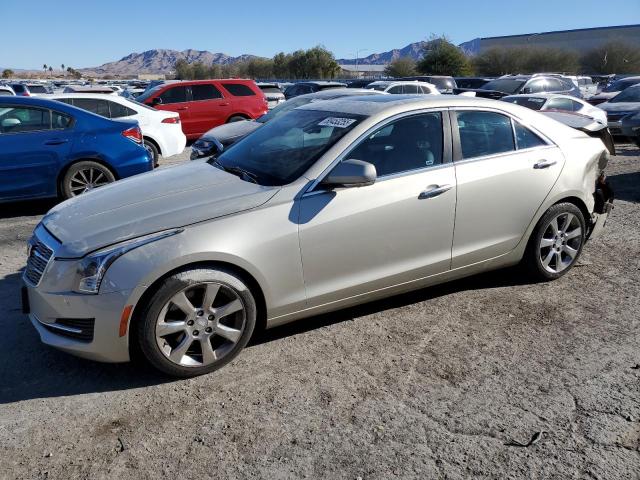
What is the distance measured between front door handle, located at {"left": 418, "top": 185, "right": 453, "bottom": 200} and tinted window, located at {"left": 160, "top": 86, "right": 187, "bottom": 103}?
12.6m

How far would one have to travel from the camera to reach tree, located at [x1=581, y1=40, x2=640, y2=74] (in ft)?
202

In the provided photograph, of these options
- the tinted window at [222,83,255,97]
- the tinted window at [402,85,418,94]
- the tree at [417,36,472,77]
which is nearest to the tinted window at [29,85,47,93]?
the tinted window at [222,83,255,97]

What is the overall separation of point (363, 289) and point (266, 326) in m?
0.72

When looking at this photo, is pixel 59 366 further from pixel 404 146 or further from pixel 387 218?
pixel 404 146

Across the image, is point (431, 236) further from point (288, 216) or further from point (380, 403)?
point (380, 403)

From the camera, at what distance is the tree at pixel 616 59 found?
202 feet

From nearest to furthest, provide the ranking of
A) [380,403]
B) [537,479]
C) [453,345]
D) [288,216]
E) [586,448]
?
[537,479] → [586,448] → [380,403] → [288,216] → [453,345]

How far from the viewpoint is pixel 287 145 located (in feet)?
14.2

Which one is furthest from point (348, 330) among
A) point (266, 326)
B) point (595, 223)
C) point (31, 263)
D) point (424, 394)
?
point (595, 223)

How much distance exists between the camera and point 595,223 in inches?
203

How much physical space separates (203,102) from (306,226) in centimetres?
1265

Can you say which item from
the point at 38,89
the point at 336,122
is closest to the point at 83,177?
the point at 336,122

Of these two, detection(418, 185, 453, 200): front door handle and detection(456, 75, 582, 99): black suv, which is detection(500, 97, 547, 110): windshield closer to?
detection(456, 75, 582, 99): black suv

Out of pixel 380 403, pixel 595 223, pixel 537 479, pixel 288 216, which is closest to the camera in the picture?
pixel 537 479
